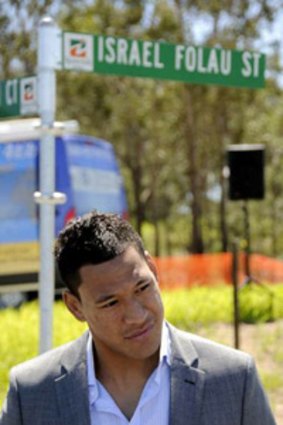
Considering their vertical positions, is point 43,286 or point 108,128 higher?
point 108,128

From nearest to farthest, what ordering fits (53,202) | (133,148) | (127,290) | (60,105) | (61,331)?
(127,290), (53,202), (61,331), (60,105), (133,148)

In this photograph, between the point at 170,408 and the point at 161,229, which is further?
the point at 161,229

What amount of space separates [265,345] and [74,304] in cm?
807

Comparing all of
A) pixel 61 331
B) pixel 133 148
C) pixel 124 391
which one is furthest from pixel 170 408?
pixel 133 148

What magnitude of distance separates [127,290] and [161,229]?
46.3m

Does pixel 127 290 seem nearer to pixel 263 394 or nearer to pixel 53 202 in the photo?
pixel 263 394

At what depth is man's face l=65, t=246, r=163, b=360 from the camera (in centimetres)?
185

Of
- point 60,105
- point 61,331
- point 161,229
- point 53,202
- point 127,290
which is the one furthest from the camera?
point 161,229

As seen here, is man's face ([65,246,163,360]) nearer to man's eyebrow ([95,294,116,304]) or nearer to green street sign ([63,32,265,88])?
man's eyebrow ([95,294,116,304])

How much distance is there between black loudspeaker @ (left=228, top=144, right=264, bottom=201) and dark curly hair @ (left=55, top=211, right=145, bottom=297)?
8.30 m

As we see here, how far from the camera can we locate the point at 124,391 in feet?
6.24

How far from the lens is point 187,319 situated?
10922mm

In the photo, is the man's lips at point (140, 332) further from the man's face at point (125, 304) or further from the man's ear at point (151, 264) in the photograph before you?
the man's ear at point (151, 264)

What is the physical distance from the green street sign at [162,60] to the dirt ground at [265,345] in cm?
234
